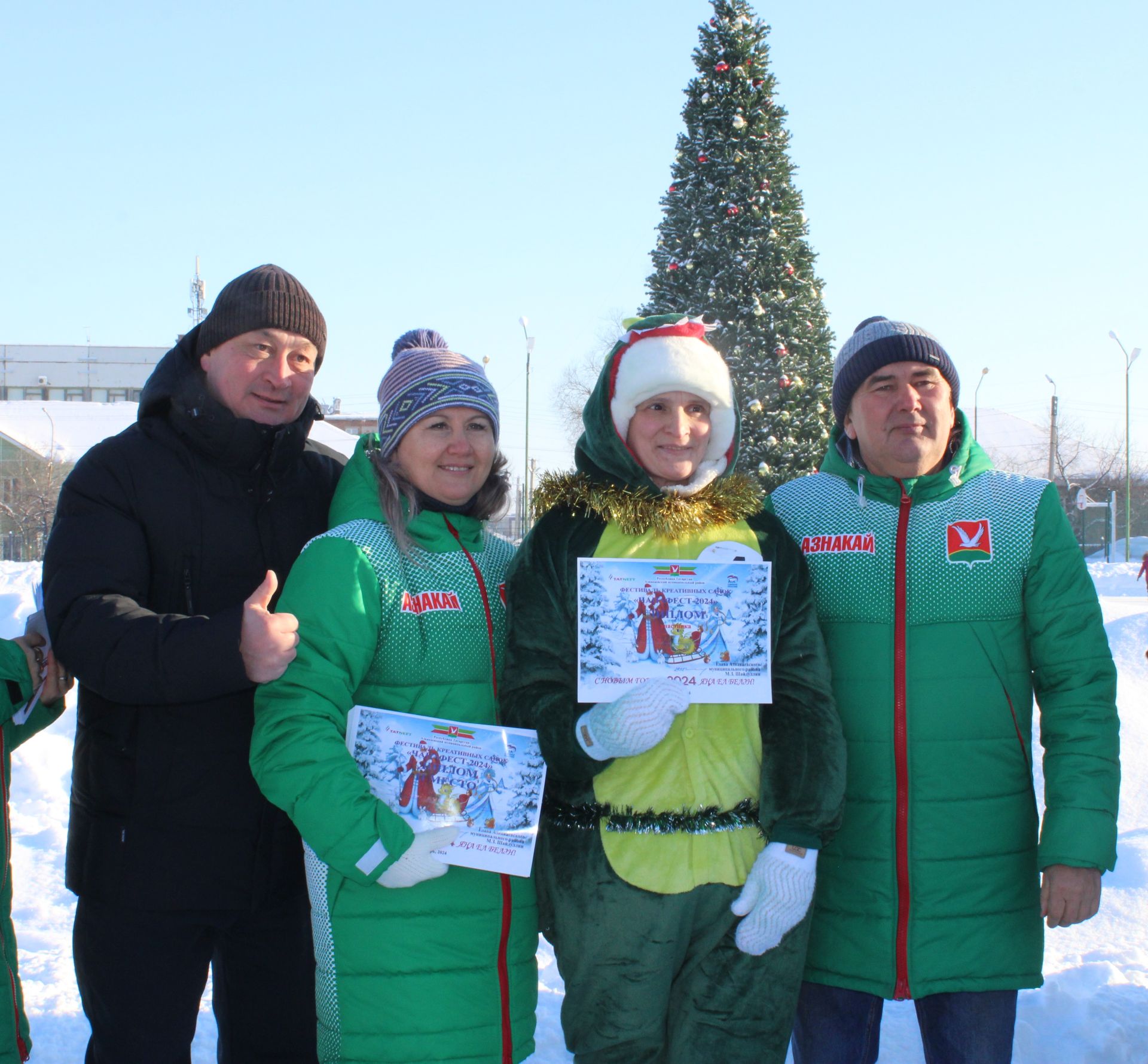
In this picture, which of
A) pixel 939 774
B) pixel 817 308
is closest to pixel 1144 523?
pixel 817 308

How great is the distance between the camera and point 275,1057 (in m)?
2.77

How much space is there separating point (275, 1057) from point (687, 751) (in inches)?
58.1

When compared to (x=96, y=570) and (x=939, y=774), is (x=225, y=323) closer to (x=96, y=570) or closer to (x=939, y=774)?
(x=96, y=570)

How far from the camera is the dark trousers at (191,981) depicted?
2492 millimetres

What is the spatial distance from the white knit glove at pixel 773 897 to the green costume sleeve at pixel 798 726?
0.04m

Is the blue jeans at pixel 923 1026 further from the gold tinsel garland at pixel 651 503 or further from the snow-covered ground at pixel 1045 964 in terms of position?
the gold tinsel garland at pixel 651 503

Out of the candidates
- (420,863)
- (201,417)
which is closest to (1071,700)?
(420,863)

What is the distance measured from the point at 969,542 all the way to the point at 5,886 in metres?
2.73

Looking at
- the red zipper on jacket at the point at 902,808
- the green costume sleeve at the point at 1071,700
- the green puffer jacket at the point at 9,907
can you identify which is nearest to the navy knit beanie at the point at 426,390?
the green puffer jacket at the point at 9,907

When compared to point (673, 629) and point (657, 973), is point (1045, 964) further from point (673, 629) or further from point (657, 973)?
point (673, 629)

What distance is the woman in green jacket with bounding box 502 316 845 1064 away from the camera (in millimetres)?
2334

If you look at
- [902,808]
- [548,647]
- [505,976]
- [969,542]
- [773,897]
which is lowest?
[505,976]

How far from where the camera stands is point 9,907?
8.80ft

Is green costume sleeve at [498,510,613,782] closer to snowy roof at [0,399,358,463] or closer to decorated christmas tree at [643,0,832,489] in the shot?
decorated christmas tree at [643,0,832,489]
